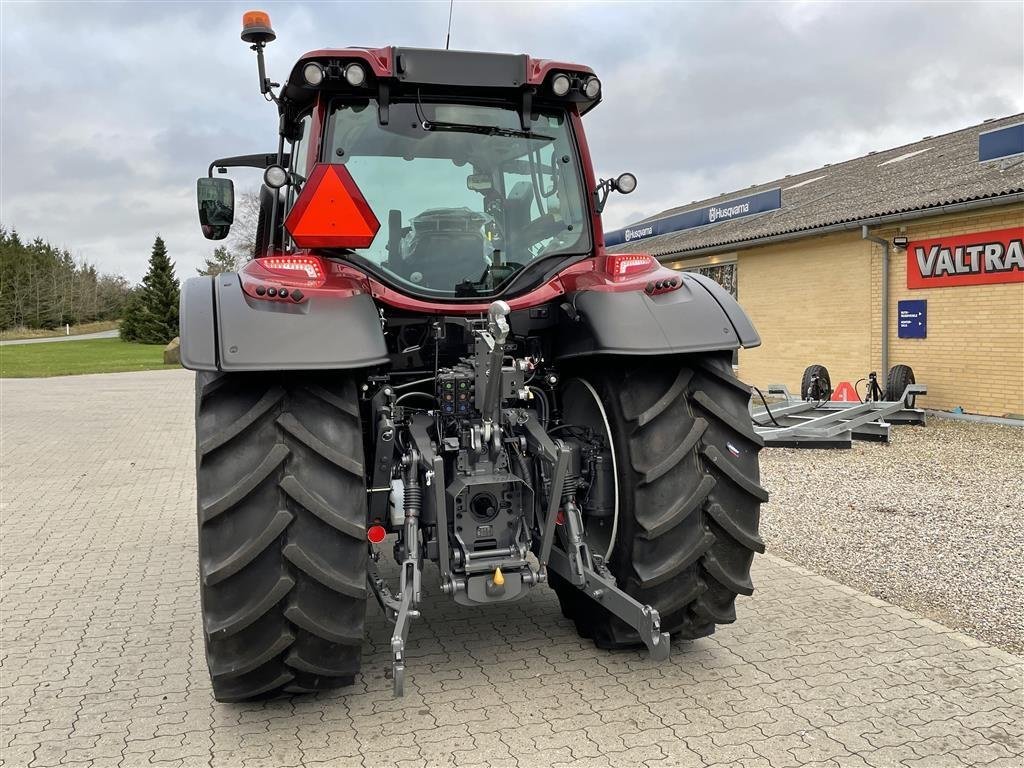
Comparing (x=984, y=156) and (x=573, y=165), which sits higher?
(x=984, y=156)

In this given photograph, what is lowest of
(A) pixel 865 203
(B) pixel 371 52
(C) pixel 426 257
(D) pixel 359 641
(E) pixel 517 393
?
(D) pixel 359 641

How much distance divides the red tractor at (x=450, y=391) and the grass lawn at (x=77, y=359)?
88.8 feet

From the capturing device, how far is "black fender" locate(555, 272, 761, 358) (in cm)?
347

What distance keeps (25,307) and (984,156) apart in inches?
2549

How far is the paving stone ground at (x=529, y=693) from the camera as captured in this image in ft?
10.2

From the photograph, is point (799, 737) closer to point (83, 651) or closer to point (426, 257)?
point (426, 257)

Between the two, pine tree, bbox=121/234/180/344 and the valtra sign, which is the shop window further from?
pine tree, bbox=121/234/180/344

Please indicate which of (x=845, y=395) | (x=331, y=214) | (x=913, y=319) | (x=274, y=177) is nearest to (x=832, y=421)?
(x=845, y=395)

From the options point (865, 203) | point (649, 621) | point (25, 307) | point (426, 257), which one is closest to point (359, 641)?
point (649, 621)

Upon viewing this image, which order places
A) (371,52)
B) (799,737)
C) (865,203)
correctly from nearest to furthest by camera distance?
1. (799,737)
2. (371,52)
3. (865,203)

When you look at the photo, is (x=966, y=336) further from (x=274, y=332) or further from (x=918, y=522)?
(x=274, y=332)

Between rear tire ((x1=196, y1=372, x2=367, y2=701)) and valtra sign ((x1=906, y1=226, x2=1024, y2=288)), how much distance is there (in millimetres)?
11348

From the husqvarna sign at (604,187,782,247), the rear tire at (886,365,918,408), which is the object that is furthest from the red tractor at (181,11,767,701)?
the husqvarna sign at (604,187,782,247)

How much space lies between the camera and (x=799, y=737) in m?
3.18
